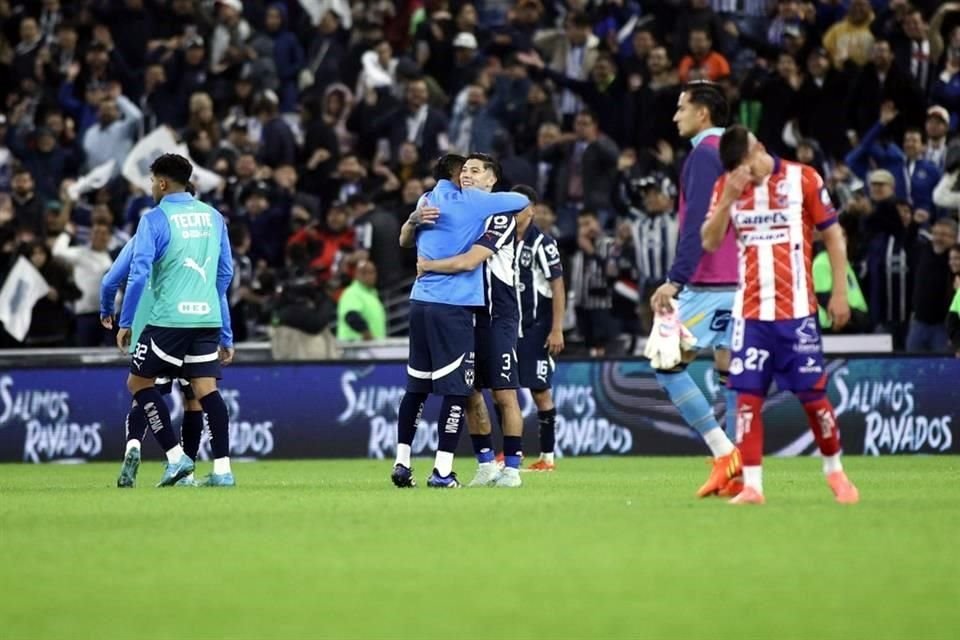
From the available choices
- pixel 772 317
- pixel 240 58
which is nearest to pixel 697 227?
pixel 772 317

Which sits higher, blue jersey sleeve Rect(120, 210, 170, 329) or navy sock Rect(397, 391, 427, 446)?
blue jersey sleeve Rect(120, 210, 170, 329)

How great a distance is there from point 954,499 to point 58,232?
15.6m

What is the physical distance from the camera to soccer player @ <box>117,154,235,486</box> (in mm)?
14469

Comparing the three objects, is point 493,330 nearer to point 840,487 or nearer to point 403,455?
point 403,455

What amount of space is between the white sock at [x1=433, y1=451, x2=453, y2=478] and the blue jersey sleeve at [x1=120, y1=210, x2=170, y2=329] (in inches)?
98.3

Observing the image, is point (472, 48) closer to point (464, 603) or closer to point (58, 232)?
point (58, 232)

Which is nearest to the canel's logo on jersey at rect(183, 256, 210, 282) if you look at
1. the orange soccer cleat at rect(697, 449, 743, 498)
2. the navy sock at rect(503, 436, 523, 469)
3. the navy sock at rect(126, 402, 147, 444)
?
the navy sock at rect(126, 402, 147, 444)

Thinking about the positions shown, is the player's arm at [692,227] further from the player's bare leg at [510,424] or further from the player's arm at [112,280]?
the player's arm at [112,280]

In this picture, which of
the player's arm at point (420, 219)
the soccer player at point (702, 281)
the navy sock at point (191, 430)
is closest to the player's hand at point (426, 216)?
the player's arm at point (420, 219)

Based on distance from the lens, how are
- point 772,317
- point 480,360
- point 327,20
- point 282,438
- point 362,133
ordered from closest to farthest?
point 772,317 → point 480,360 → point 282,438 → point 362,133 → point 327,20

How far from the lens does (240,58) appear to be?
28250 millimetres

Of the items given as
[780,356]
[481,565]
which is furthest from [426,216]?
[481,565]

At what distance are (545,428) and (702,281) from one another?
218 inches

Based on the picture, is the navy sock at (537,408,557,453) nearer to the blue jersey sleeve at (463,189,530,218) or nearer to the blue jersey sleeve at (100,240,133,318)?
the blue jersey sleeve at (463,189,530,218)
